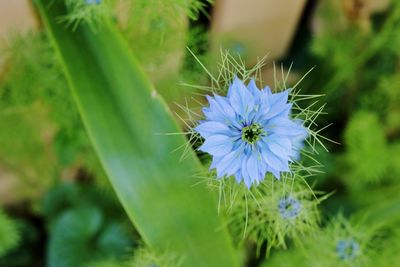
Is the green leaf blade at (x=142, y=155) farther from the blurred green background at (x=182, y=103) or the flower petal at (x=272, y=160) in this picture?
the flower petal at (x=272, y=160)

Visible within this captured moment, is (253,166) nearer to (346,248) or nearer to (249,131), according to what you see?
(249,131)

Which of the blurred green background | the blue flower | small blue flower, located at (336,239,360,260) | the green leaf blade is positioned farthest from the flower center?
small blue flower, located at (336,239,360,260)

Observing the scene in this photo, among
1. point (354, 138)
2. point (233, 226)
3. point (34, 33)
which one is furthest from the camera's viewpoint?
point (354, 138)

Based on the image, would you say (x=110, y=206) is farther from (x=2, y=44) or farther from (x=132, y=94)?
(x=132, y=94)

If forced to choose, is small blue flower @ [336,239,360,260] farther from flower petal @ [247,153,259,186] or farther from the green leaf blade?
flower petal @ [247,153,259,186]

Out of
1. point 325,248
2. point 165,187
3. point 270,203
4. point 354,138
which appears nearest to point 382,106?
point 354,138

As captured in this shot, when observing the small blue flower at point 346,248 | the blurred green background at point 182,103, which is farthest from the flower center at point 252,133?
the small blue flower at point 346,248
